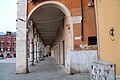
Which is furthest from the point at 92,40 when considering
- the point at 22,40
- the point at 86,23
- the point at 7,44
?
the point at 7,44

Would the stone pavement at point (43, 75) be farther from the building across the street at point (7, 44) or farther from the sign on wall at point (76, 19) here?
the building across the street at point (7, 44)

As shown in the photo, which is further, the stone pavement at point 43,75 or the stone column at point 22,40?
the stone column at point 22,40

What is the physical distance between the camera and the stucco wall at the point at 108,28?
7.33m

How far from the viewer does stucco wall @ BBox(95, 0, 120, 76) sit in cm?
733

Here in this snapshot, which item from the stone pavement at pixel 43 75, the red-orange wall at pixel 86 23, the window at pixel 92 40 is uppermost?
the red-orange wall at pixel 86 23

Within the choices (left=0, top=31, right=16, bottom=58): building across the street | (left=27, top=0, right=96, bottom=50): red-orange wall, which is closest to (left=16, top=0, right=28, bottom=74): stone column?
(left=27, top=0, right=96, bottom=50): red-orange wall

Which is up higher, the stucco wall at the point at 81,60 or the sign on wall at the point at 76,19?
the sign on wall at the point at 76,19

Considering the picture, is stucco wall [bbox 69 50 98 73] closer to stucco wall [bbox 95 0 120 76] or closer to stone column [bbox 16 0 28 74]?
stone column [bbox 16 0 28 74]

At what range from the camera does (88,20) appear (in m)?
15.2

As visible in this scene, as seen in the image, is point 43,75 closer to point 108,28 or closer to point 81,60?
point 81,60

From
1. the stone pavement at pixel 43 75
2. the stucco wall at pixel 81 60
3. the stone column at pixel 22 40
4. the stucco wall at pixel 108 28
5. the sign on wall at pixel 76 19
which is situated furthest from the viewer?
the stone column at pixel 22 40

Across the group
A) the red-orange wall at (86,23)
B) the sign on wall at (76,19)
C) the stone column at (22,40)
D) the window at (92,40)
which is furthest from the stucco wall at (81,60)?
the stone column at (22,40)

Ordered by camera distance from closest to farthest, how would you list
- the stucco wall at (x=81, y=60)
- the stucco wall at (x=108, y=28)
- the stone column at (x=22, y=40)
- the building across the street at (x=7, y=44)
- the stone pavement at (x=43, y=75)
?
the stucco wall at (x=108, y=28) → the stone pavement at (x=43, y=75) → the stucco wall at (x=81, y=60) → the stone column at (x=22, y=40) → the building across the street at (x=7, y=44)

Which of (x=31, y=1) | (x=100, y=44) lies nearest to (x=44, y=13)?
(x=31, y=1)
